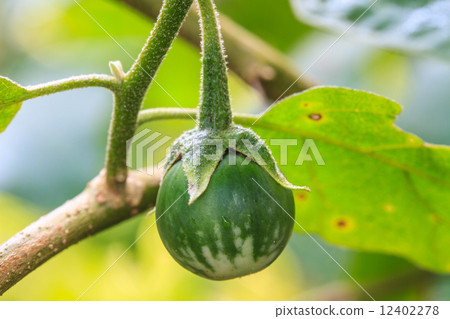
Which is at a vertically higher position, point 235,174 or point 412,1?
point 412,1

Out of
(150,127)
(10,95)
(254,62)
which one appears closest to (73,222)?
(10,95)

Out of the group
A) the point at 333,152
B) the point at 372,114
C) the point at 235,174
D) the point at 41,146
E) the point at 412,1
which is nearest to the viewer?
the point at 235,174

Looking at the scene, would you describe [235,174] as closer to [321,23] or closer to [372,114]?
[372,114]

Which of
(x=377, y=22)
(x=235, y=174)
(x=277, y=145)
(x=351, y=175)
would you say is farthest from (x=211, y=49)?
(x=377, y=22)

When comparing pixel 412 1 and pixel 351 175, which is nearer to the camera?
pixel 351 175

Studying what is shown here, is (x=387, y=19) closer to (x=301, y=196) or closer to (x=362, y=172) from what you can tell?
(x=362, y=172)

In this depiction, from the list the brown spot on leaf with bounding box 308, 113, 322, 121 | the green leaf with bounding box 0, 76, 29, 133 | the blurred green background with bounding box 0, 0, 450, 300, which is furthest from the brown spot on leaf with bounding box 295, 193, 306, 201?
the blurred green background with bounding box 0, 0, 450, 300

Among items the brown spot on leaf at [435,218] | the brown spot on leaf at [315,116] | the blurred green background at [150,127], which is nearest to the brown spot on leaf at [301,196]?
the brown spot on leaf at [315,116]

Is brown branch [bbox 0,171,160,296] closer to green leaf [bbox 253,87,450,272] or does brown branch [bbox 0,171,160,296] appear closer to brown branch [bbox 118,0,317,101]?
green leaf [bbox 253,87,450,272]
